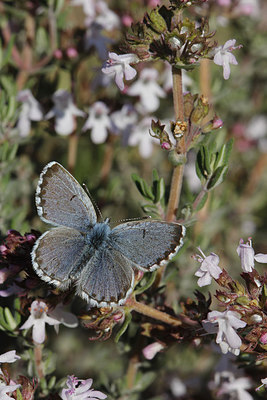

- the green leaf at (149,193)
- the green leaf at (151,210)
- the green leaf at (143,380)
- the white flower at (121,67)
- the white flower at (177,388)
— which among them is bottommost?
the white flower at (177,388)

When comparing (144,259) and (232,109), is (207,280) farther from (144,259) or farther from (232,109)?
(232,109)

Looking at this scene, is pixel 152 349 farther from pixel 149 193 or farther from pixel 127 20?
pixel 127 20

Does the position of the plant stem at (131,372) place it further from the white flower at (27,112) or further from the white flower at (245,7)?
the white flower at (245,7)

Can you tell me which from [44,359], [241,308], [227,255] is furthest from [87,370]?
[241,308]

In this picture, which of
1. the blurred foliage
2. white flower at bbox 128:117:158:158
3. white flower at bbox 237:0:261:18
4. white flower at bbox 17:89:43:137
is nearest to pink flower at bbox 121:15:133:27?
the blurred foliage

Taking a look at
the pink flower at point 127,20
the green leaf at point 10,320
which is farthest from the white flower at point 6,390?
the pink flower at point 127,20

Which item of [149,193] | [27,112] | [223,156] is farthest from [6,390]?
[27,112]
